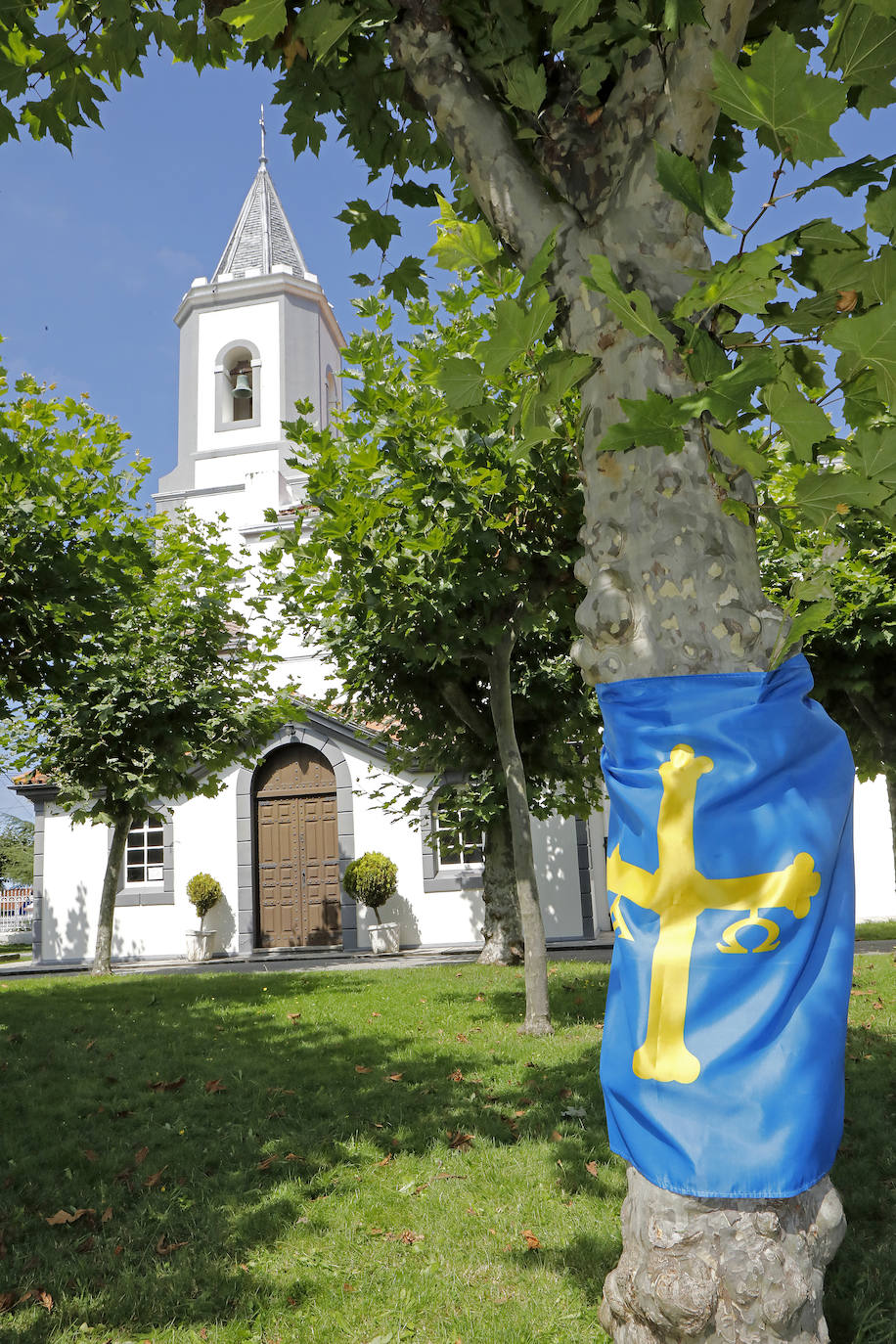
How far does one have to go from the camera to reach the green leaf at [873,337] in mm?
1839

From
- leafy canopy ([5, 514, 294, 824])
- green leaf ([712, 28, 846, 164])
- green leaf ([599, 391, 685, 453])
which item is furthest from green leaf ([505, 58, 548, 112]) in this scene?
leafy canopy ([5, 514, 294, 824])

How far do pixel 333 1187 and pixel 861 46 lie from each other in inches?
182

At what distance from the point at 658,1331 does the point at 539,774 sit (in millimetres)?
10399

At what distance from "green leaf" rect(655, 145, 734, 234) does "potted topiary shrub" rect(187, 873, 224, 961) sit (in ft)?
61.2

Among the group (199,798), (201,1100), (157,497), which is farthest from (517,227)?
(157,497)

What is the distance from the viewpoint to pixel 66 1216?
155 inches

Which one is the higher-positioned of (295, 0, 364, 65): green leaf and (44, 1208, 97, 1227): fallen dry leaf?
(295, 0, 364, 65): green leaf

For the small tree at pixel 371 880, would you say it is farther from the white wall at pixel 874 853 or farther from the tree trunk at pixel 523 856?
the tree trunk at pixel 523 856

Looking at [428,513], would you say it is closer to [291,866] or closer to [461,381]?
[461,381]

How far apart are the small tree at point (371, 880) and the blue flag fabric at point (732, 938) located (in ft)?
52.9

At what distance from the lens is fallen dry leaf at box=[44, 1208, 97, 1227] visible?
3.89m

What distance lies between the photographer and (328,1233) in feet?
12.2

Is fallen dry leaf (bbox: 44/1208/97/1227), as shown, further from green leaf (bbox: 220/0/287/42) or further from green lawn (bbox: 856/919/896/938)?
green lawn (bbox: 856/919/896/938)

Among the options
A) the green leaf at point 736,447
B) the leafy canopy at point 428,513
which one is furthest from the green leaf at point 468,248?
the leafy canopy at point 428,513
